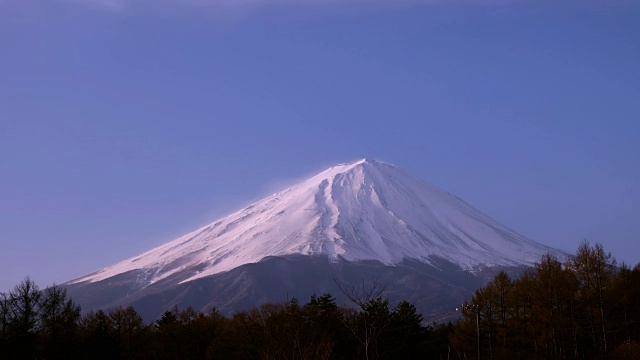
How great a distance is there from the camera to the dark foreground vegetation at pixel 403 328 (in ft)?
114

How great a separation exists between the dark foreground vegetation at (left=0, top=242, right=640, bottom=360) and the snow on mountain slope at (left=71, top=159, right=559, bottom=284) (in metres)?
114

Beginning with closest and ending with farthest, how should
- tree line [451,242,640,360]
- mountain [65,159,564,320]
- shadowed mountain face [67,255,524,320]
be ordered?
tree line [451,242,640,360]
shadowed mountain face [67,255,524,320]
mountain [65,159,564,320]

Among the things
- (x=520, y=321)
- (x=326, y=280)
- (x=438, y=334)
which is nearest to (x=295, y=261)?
(x=326, y=280)

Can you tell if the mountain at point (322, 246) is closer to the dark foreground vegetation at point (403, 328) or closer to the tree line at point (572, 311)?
the dark foreground vegetation at point (403, 328)

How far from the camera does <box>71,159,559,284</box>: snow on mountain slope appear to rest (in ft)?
554

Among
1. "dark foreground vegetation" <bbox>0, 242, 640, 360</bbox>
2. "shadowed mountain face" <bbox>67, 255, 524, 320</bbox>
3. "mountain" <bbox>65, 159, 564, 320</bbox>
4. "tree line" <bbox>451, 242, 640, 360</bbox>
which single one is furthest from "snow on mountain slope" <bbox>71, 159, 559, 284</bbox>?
"tree line" <bbox>451, 242, 640, 360</bbox>

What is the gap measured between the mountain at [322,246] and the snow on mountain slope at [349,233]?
0.68ft

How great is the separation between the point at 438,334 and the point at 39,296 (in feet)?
78.9

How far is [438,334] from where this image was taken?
51875 millimetres

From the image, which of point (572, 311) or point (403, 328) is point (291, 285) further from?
point (572, 311)

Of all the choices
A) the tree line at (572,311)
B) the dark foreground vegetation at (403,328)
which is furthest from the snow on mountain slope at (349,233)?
the tree line at (572,311)

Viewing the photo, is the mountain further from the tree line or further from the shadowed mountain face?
the tree line

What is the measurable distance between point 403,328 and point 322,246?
125 metres

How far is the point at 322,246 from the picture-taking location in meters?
172
